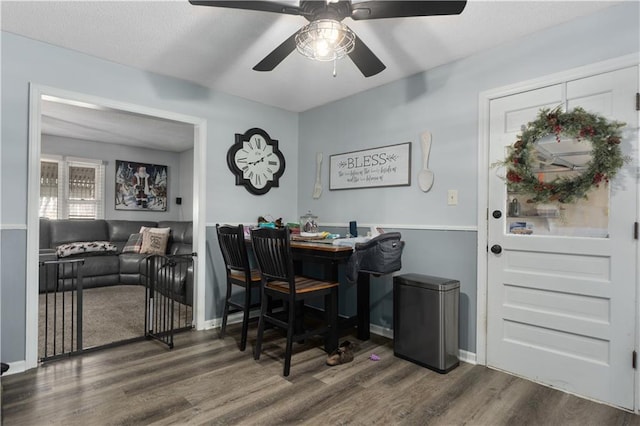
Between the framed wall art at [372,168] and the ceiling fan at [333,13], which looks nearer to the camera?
the ceiling fan at [333,13]

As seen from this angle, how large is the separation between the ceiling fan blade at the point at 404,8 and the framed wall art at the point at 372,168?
144 cm

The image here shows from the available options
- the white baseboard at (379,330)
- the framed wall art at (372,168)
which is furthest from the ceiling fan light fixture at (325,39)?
the white baseboard at (379,330)

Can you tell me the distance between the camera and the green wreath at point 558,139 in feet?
6.57

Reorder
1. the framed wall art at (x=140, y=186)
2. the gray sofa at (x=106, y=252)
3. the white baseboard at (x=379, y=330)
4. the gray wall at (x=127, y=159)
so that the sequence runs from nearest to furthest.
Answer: the white baseboard at (x=379, y=330) → the gray sofa at (x=106, y=252) → the gray wall at (x=127, y=159) → the framed wall art at (x=140, y=186)

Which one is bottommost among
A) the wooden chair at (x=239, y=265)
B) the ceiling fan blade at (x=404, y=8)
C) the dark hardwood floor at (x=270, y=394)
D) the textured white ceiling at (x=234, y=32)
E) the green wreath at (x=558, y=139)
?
the dark hardwood floor at (x=270, y=394)

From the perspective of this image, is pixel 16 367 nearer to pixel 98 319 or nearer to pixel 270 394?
pixel 98 319

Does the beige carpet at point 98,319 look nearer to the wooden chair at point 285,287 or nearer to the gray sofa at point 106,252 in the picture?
the gray sofa at point 106,252

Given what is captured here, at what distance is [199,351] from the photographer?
2.73 metres

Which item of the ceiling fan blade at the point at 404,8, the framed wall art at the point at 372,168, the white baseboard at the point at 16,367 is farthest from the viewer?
the framed wall art at the point at 372,168

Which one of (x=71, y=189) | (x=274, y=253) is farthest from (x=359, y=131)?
(x=71, y=189)

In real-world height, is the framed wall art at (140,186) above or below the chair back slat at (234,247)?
above

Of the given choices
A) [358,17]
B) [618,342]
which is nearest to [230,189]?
[358,17]

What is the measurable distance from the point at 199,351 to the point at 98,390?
0.75 metres

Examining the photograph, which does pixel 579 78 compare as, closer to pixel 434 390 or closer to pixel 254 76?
pixel 434 390
